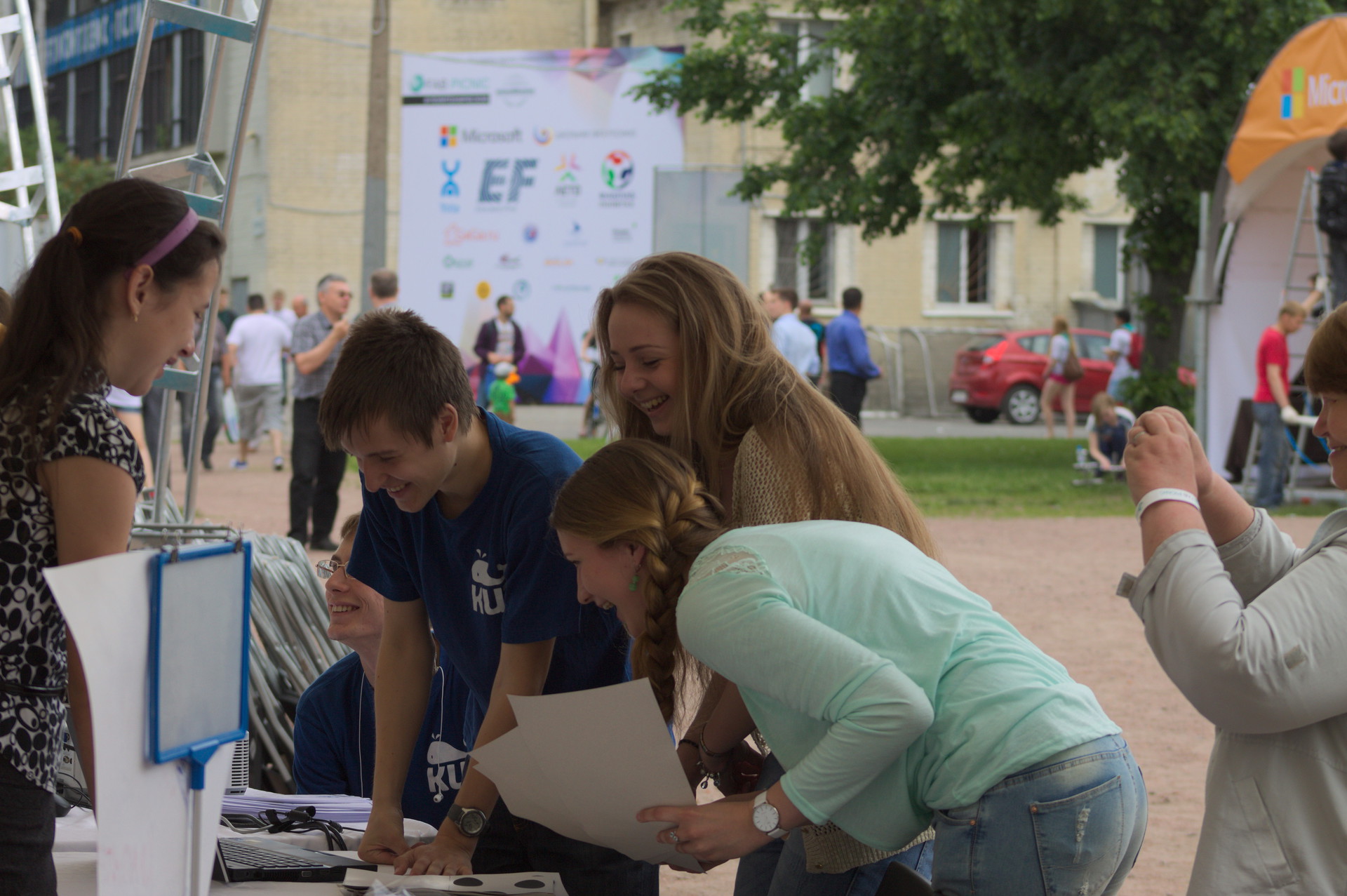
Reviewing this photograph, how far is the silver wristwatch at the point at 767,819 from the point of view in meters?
1.84

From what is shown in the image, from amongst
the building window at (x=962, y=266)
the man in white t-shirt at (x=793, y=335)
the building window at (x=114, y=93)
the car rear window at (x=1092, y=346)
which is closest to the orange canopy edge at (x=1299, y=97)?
the man in white t-shirt at (x=793, y=335)

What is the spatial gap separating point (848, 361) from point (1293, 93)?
442 centimetres

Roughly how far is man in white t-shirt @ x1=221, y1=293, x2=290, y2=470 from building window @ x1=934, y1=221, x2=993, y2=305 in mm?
16884

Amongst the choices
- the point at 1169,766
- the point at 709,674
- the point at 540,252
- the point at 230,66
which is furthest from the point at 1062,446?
the point at 230,66

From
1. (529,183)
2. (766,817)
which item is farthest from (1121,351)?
(766,817)

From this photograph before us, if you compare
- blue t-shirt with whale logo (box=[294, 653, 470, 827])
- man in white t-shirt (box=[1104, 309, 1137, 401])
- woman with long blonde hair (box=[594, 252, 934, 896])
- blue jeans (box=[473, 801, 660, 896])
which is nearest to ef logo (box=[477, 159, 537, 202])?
man in white t-shirt (box=[1104, 309, 1137, 401])

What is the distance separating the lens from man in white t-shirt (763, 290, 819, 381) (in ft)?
42.7

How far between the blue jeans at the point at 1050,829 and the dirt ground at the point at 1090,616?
1.42 metres

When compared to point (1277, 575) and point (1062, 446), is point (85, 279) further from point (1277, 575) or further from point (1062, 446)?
point (1062, 446)

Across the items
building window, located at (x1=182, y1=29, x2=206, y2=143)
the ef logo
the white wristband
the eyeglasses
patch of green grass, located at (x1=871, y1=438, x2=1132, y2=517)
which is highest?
building window, located at (x1=182, y1=29, x2=206, y2=143)

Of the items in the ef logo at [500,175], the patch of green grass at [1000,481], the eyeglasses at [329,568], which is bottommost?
the patch of green grass at [1000,481]

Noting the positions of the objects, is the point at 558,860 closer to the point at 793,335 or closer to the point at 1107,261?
the point at 793,335

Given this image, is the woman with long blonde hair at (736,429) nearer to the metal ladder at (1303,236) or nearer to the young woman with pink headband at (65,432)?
the young woman with pink headband at (65,432)

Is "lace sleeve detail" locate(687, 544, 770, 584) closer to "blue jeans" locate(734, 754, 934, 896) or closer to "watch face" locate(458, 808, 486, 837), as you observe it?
"blue jeans" locate(734, 754, 934, 896)
